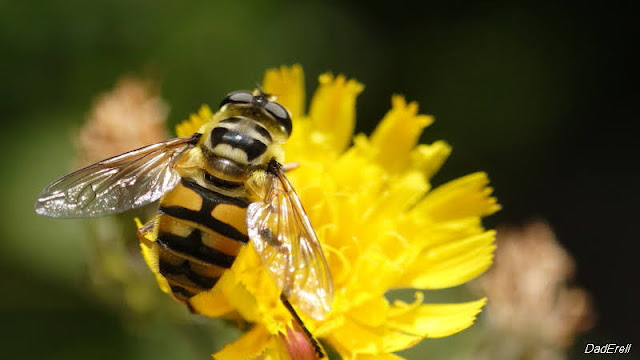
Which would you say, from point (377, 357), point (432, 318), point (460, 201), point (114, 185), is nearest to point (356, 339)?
point (377, 357)

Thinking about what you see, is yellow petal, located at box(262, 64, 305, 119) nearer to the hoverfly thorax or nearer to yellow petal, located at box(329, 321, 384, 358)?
the hoverfly thorax

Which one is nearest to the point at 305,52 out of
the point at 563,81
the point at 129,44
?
the point at 129,44

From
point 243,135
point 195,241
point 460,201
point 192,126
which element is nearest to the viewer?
point 195,241

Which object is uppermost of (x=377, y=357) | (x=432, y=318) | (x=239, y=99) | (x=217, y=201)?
(x=239, y=99)

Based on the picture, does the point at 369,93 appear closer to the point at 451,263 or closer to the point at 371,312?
the point at 451,263

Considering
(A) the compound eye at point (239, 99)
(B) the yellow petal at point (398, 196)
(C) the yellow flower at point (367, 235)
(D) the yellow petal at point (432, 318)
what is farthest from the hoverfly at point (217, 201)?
(B) the yellow petal at point (398, 196)

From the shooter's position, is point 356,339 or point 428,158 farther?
point 428,158

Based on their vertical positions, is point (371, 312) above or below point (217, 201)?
below
